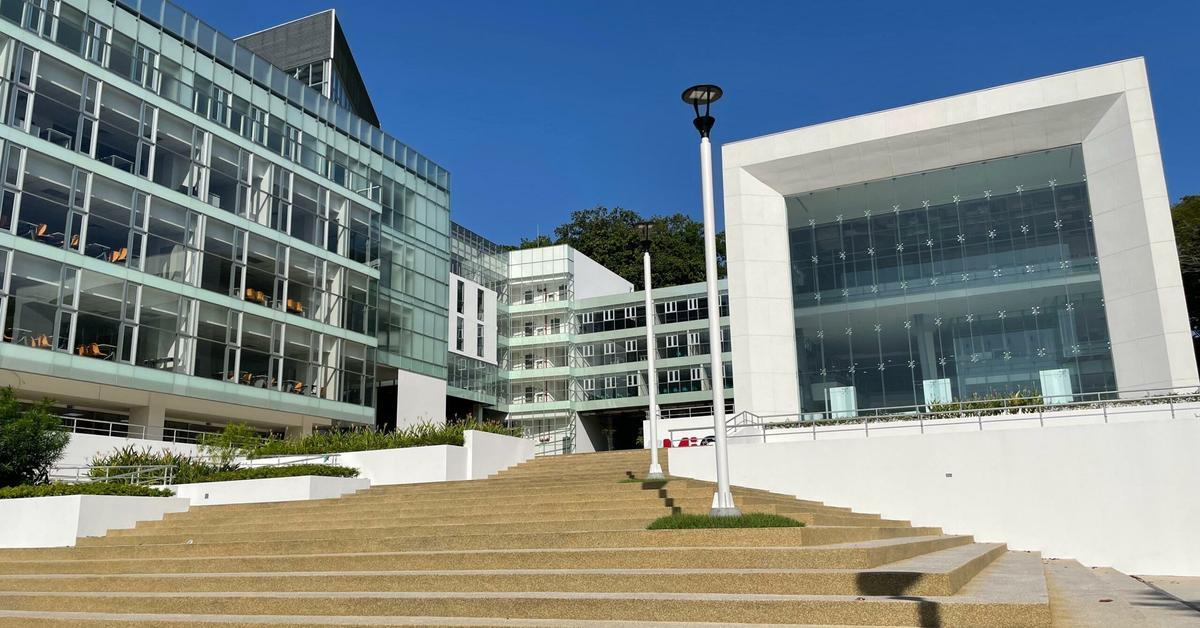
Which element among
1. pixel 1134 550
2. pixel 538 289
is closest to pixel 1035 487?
pixel 1134 550

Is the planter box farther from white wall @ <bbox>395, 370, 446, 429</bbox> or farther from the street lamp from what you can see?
white wall @ <bbox>395, 370, 446, 429</bbox>

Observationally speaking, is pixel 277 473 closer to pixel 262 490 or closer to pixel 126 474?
pixel 262 490

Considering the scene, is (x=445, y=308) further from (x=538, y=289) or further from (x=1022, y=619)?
(x=1022, y=619)

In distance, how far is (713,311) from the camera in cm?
1230

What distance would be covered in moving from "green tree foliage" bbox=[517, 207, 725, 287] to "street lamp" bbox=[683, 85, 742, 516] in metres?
52.6

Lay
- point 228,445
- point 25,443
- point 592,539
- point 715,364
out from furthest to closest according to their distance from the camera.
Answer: point 228,445 < point 25,443 < point 715,364 < point 592,539

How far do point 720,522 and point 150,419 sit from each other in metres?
26.0

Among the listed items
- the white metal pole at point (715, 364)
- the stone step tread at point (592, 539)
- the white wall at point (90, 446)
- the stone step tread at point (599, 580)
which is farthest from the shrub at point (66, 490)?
the white metal pole at point (715, 364)

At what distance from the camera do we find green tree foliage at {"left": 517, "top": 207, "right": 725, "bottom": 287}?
68.6m

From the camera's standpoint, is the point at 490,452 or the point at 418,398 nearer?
the point at 490,452

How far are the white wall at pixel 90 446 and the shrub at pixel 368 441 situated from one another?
330 centimetres

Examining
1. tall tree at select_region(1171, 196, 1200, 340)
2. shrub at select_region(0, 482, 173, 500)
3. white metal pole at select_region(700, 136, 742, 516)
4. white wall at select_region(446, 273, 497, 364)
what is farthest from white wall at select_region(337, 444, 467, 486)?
tall tree at select_region(1171, 196, 1200, 340)

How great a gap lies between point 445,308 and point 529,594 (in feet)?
118

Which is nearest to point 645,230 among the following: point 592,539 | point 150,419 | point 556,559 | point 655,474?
point 655,474
